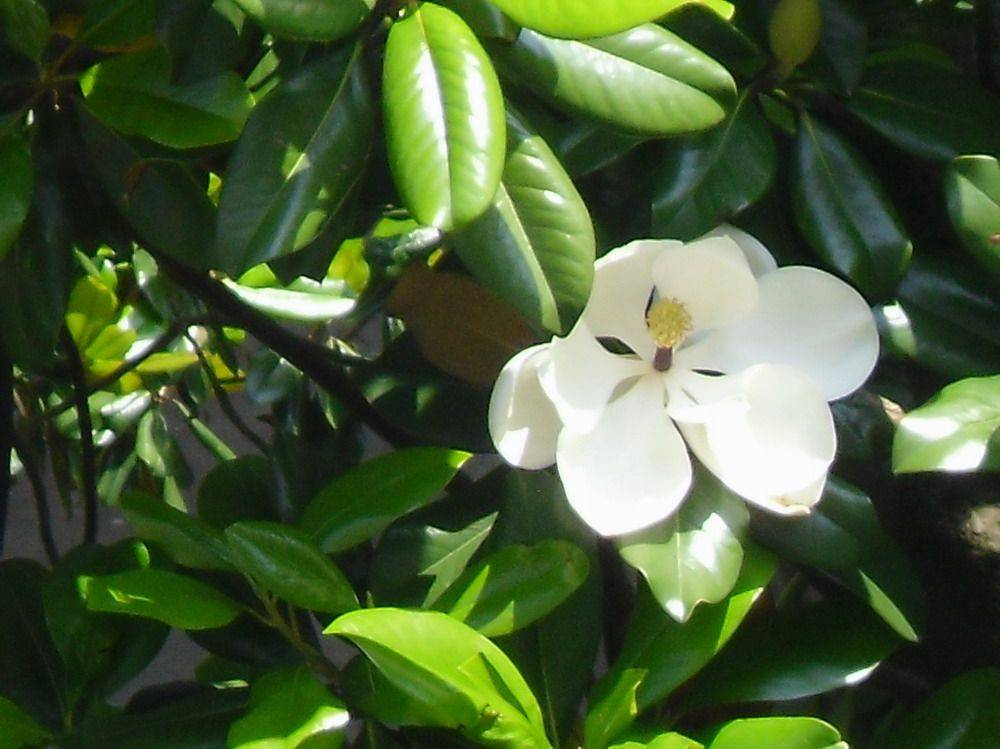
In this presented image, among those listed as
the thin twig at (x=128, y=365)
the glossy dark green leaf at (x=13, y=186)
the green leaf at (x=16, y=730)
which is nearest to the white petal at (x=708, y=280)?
the glossy dark green leaf at (x=13, y=186)

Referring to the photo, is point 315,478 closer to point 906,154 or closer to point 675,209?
point 675,209

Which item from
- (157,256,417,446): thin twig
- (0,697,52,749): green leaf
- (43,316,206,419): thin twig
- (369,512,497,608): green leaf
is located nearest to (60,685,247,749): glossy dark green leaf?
(0,697,52,749): green leaf

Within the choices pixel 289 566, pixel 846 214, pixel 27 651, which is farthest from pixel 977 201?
pixel 27 651

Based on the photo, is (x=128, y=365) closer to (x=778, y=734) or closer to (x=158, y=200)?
(x=158, y=200)

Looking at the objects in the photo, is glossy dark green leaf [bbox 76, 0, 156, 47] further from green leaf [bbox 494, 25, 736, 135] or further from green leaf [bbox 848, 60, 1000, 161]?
green leaf [bbox 848, 60, 1000, 161]

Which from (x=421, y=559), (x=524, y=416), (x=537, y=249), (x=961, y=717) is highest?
(x=537, y=249)
